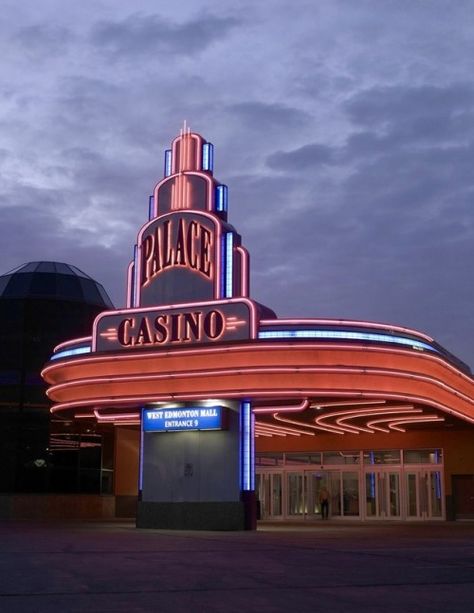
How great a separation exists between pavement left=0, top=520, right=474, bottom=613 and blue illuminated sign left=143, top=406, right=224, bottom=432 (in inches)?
272

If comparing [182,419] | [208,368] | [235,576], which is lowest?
[235,576]

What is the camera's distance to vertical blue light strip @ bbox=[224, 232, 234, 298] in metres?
28.9

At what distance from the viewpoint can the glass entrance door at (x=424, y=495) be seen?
40594 millimetres

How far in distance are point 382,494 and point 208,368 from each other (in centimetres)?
1753

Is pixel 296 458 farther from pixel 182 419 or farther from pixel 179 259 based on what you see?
pixel 179 259

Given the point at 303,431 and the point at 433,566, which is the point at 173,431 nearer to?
the point at 303,431

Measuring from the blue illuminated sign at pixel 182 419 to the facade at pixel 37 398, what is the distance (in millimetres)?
13083

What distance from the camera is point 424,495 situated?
40875mm

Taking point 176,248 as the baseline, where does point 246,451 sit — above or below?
below

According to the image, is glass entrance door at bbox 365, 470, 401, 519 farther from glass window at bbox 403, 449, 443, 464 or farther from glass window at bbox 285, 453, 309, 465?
glass window at bbox 285, 453, 309, 465

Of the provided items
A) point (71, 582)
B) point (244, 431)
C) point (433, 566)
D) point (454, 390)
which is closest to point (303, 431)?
point (454, 390)

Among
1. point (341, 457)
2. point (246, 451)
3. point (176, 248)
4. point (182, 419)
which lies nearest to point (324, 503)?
point (341, 457)

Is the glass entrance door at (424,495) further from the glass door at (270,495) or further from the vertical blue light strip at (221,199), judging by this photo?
the vertical blue light strip at (221,199)

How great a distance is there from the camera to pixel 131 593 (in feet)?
36.2
